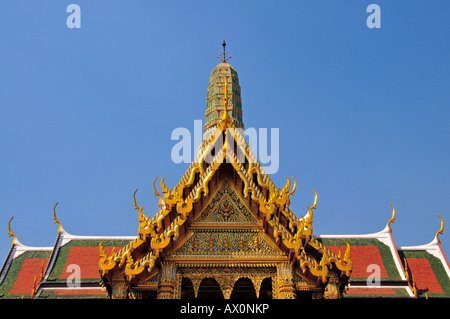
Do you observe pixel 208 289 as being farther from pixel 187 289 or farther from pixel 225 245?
pixel 225 245

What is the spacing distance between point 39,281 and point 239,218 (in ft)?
34.6

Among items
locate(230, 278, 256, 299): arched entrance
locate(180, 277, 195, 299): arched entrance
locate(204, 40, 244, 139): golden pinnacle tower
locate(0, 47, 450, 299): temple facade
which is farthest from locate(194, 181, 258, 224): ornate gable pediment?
locate(204, 40, 244, 139): golden pinnacle tower

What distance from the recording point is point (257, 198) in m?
13.0

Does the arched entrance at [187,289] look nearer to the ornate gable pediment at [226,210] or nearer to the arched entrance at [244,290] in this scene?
the arched entrance at [244,290]

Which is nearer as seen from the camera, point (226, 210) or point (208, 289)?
point (226, 210)

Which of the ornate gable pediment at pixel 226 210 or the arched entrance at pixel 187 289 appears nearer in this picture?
the ornate gable pediment at pixel 226 210

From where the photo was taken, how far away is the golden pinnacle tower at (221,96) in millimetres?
29188

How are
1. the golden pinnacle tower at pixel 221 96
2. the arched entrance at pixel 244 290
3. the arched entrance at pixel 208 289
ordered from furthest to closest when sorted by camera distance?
the golden pinnacle tower at pixel 221 96, the arched entrance at pixel 208 289, the arched entrance at pixel 244 290

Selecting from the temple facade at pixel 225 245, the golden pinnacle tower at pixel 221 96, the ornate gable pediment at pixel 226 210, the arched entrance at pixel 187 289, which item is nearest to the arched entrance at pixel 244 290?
the temple facade at pixel 225 245

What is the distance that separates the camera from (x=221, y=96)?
2991 centimetres

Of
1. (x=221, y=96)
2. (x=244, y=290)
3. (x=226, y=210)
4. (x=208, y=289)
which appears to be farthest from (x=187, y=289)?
(x=221, y=96)

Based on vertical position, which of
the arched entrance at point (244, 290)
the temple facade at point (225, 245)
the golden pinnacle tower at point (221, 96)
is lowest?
the arched entrance at point (244, 290)

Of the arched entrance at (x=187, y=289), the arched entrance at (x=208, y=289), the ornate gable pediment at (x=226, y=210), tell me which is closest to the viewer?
the ornate gable pediment at (x=226, y=210)
